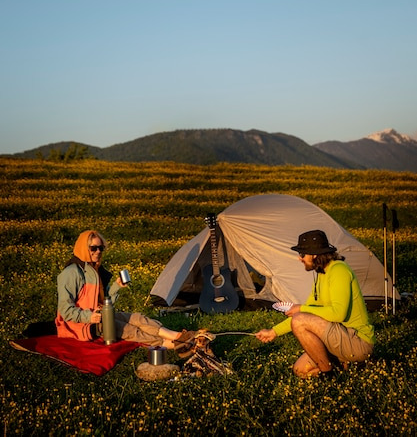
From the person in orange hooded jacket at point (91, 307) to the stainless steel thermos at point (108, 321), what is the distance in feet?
0.67


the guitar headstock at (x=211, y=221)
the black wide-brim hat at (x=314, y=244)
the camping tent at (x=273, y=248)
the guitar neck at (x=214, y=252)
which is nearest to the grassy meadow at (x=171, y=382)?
the camping tent at (x=273, y=248)

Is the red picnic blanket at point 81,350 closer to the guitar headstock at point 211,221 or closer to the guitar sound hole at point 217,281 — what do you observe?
the guitar sound hole at point 217,281

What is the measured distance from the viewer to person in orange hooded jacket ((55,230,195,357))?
9062 millimetres

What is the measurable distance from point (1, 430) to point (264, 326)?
5.67 m

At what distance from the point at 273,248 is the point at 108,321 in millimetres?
5022

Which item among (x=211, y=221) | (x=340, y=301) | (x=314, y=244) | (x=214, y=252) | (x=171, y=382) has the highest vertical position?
(x=314, y=244)

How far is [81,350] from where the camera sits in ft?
29.6

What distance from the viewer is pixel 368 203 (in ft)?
108

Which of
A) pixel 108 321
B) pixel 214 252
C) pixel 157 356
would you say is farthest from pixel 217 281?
pixel 157 356

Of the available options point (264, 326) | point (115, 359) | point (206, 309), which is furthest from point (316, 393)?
point (206, 309)

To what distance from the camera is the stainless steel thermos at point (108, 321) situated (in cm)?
872

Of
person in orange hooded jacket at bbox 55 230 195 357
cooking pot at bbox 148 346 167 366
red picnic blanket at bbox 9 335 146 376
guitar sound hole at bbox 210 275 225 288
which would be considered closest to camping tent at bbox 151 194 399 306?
guitar sound hole at bbox 210 275 225 288

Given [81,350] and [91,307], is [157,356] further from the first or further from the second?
[91,307]

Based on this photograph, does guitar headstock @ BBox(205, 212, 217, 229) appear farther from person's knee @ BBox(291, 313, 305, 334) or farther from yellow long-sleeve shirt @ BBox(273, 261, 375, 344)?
person's knee @ BBox(291, 313, 305, 334)
